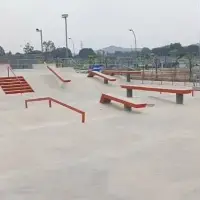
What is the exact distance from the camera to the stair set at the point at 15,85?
18.3 m

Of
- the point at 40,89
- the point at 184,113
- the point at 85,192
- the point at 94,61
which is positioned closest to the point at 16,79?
the point at 40,89

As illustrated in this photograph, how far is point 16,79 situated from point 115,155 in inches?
571

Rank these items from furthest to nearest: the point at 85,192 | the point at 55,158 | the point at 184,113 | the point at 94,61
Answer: the point at 94,61 → the point at 184,113 → the point at 55,158 → the point at 85,192

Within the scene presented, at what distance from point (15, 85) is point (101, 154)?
529 inches

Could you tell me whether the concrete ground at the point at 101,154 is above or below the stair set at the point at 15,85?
below

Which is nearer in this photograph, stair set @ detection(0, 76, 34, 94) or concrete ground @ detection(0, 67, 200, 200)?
concrete ground @ detection(0, 67, 200, 200)

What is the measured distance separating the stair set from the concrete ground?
6627 millimetres

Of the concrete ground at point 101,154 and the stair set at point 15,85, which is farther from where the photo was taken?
the stair set at point 15,85

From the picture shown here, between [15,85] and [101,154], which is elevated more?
[15,85]

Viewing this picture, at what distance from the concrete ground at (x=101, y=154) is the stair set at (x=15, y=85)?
6.63m

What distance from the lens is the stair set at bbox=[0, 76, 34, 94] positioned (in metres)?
18.3

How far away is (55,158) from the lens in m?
6.35

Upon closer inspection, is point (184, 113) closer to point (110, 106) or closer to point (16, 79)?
point (110, 106)

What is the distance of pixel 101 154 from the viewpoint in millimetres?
6535
